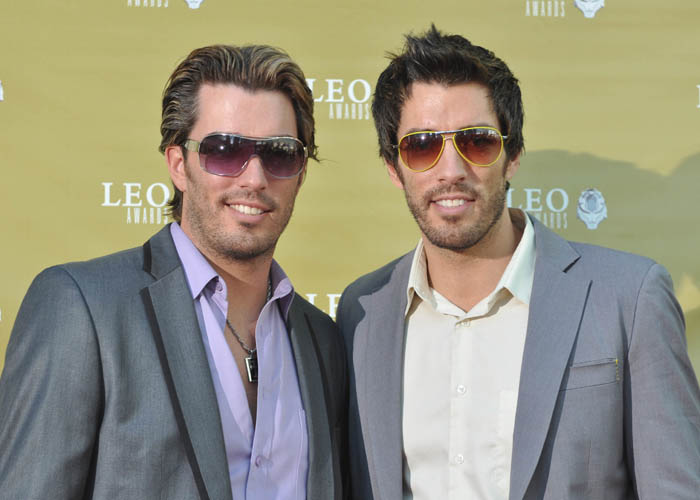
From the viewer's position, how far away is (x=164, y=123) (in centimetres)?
226

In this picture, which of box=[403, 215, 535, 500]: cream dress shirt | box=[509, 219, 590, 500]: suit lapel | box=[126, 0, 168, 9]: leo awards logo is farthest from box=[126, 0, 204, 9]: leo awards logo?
box=[509, 219, 590, 500]: suit lapel

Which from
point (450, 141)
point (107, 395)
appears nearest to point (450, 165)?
point (450, 141)

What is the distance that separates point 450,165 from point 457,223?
7.1 inches

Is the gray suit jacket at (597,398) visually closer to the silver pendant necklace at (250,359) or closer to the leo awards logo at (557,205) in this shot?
the silver pendant necklace at (250,359)

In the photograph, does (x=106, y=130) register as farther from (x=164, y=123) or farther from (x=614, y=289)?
(x=614, y=289)

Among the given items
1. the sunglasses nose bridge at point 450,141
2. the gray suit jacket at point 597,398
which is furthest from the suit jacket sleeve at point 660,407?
the sunglasses nose bridge at point 450,141

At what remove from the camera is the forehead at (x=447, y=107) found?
2285 mm

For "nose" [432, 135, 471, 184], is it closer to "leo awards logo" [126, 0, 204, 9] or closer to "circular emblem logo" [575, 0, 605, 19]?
"circular emblem logo" [575, 0, 605, 19]

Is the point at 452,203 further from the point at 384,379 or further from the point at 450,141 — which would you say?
the point at 384,379

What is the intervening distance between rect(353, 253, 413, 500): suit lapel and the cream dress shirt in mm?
48

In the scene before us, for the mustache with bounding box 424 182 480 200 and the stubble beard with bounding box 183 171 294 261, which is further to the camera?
the mustache with bounding box 424 182 480 200

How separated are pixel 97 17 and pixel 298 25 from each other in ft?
2.60

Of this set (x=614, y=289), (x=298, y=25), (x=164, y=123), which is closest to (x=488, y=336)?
(x=614, y=289)

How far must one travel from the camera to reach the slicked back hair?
233 cm
